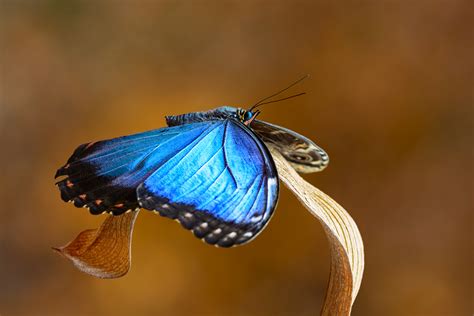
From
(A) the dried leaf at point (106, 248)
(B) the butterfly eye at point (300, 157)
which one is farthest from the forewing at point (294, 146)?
(A) the dried leaf at point (106, 248)

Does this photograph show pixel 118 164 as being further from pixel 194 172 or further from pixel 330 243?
pixel 330 243

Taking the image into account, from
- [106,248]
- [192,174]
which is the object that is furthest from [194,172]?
[106,248]

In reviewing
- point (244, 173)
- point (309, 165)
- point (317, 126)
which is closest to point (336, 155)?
point (317, 126)

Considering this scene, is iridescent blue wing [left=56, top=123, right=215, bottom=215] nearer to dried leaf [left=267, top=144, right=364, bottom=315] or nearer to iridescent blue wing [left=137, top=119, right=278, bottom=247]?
iridescent blue wing [left=137, top=119, right=278, bottom=247]

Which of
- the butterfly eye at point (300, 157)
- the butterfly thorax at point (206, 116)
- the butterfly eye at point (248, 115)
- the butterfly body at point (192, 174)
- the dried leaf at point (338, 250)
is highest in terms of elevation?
the butterfly thorax at point (206, 116)

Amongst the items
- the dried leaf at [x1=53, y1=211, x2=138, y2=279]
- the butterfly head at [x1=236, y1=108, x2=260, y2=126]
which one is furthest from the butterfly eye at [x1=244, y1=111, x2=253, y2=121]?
the dried leaf at [x1=53, y1=211, x2=138, y2=279]

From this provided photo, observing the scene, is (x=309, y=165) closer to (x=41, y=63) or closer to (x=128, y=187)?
(x=128, y=187)

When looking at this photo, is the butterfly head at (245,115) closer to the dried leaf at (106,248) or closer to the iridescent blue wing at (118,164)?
the iridescent blue wing at (118,164)
